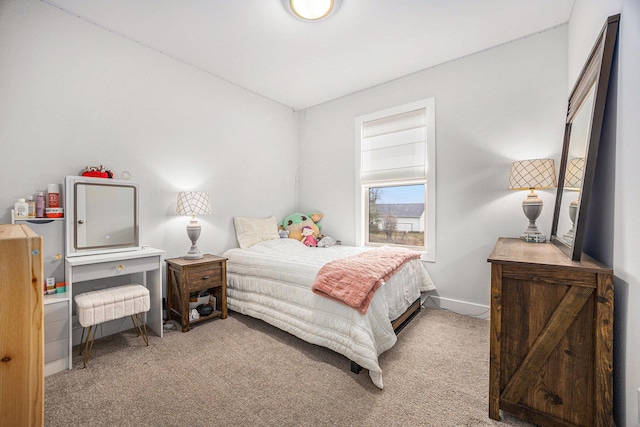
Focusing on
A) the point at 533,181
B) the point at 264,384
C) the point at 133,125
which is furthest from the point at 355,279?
the point at 133,125

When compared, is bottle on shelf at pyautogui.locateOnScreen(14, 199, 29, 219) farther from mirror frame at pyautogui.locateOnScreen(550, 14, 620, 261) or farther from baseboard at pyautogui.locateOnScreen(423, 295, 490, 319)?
baseboard at pyautogui.locateOnScreen(423, 295, 490, 319)

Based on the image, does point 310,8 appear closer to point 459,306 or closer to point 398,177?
point 398,177

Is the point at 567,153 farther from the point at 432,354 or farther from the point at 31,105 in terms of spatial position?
the point at 31,105

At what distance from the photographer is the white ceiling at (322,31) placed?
2.22 m

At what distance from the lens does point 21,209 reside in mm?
1988

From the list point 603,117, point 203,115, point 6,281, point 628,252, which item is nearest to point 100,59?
point 203,115

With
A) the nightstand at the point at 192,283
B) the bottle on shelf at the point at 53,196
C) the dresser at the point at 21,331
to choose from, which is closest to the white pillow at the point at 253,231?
the nightstand at the point at 192,283

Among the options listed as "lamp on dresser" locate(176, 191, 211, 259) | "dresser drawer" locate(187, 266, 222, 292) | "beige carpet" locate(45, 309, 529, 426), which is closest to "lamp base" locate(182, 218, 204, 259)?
"lamp on dresser" locate(176, 191, 211, 259)

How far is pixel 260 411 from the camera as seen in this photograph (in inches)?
61.0

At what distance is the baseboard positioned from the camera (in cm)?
284

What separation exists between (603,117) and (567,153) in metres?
0.90

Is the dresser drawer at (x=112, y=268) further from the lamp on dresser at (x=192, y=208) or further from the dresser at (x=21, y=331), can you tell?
the dresser at (x=21, y=331)

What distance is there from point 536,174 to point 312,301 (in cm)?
208

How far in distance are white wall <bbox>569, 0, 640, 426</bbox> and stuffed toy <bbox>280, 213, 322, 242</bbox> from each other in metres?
2.94
